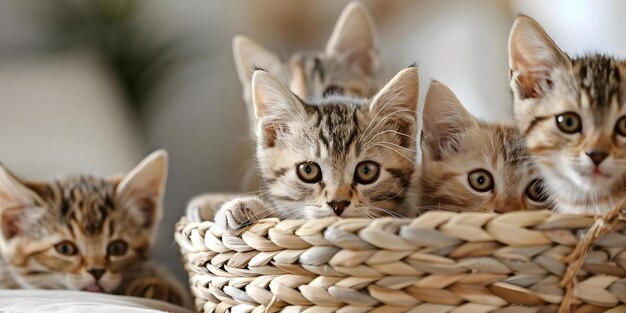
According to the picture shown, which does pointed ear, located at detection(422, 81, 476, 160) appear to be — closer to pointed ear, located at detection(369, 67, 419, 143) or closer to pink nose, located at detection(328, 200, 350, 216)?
pointed ear, located at detection(369, 67, 419, 143)

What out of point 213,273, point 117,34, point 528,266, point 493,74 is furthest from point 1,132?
point 528,266

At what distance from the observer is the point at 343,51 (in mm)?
1948

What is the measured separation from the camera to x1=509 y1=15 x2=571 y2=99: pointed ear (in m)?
1.09

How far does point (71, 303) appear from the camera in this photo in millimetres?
1167

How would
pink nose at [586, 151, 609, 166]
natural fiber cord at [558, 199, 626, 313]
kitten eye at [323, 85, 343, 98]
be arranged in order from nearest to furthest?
natural fiber cord at [558, 199, 626, 313] < pink nose at [586, 151, 609, 166] < kitten eye at [323, 85, 343, 98]

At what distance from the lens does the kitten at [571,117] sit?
1.00 metres

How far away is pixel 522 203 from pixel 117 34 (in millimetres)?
2194

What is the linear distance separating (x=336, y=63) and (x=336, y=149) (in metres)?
0.73

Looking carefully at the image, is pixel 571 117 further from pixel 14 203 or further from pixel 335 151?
pixel 14 203

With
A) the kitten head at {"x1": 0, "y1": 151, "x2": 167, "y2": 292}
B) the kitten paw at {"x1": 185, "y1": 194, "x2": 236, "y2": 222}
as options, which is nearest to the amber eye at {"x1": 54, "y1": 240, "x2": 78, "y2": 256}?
the kitten head at {"x1": 0, "y1": 151, "x2": 167, "y2": 292}

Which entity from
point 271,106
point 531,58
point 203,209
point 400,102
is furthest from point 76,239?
point 531,58

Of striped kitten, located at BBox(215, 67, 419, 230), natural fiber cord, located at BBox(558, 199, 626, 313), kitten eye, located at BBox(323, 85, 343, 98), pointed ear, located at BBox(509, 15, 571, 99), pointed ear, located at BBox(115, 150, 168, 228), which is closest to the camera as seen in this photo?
natural fiber cord, located at BBox(558, 199, 626, 313)

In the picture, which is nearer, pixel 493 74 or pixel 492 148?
pixel 492 148

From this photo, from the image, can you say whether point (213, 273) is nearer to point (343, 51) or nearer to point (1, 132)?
point (343, 51)
